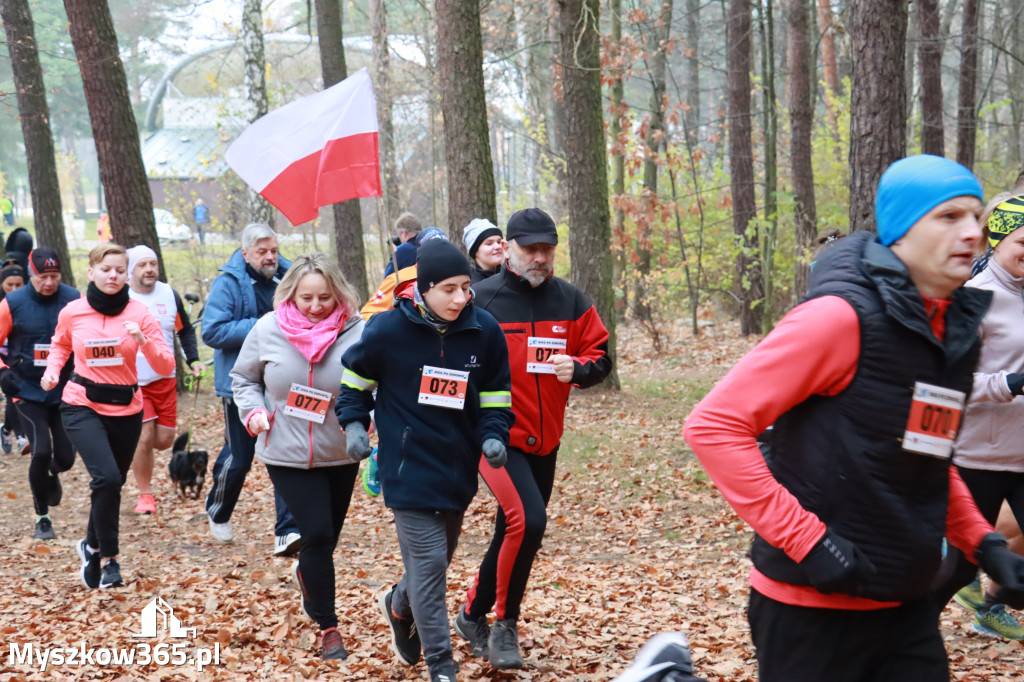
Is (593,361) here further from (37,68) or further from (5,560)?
(37,68)

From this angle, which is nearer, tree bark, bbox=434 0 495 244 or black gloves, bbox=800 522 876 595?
black gloves, bbox=800 522 876 595

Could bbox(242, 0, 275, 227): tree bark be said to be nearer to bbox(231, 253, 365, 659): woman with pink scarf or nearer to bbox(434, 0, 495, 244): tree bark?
bbox(434, 0, 495, 244): tree bark

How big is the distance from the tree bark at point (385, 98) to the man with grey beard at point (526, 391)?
62.8 feet

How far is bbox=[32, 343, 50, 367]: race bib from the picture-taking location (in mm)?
8836

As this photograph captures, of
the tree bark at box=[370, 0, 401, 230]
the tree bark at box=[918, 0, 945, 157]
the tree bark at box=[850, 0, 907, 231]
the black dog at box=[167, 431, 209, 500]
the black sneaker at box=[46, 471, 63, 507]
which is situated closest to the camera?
the tree bark at box=[850, 0, 907, 231]

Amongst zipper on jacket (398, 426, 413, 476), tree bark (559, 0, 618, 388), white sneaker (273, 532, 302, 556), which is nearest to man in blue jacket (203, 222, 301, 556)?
white sneaker (273, 532, 302, 556)

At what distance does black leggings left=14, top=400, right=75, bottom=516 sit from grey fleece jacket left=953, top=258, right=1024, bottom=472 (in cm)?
713

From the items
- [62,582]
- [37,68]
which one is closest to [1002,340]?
[62,582]

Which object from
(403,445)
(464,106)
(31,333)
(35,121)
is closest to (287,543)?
(403,445)

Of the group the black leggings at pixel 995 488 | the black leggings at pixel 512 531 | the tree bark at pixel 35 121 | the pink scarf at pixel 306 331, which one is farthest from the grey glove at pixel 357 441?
the tree bark at pixel 35 121

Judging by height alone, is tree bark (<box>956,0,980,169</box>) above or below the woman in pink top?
above

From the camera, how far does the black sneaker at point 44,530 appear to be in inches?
350

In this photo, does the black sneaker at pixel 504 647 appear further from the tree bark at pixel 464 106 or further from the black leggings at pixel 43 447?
Answer: the tree bark at pixel 464 106

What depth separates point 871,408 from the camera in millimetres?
2576
